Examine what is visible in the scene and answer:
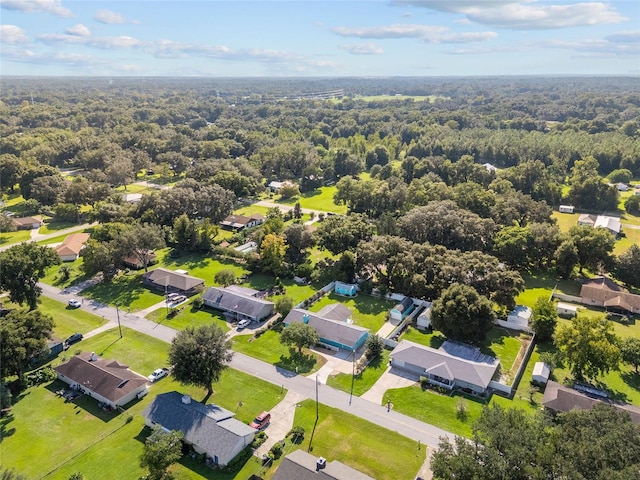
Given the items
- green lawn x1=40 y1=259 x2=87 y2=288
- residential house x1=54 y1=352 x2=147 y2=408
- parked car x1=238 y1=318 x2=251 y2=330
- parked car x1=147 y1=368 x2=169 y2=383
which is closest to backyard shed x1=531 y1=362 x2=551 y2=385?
parked car x1=238 y1=318 x2=251 y2=330

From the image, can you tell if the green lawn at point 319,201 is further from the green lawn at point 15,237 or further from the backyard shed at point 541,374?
the backyard shed at point 541,374

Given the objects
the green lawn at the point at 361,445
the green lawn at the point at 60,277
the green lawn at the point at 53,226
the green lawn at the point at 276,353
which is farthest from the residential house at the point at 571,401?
the green lawn at the point at 53,226

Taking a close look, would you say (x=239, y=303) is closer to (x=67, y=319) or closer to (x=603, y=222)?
(x=67, y=319)

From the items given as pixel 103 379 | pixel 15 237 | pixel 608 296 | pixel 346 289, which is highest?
pixel 608 296

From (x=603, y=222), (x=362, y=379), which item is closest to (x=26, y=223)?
(x=362, y=379)

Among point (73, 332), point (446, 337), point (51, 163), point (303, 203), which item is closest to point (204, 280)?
point (73, 332)

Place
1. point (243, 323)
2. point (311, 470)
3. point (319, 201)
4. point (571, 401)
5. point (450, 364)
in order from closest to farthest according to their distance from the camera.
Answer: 1. point (311, 470)
2. point (571, 401)
3. point (450, 364)
4. point (243, 323)
5. point (319, 201)
